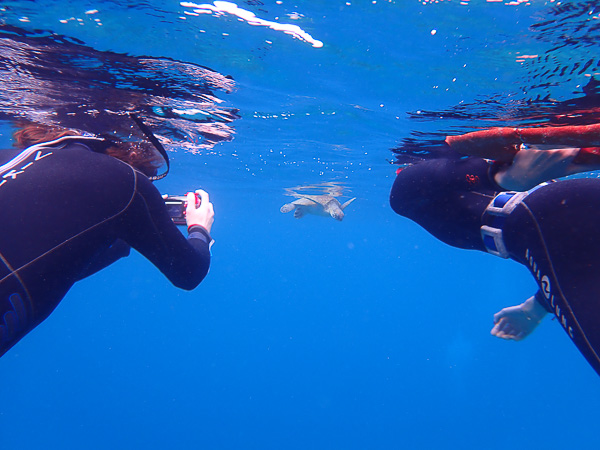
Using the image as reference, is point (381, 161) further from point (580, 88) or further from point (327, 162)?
point (580, 88)

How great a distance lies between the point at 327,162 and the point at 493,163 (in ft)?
42.5

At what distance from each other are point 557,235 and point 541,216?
17 cm

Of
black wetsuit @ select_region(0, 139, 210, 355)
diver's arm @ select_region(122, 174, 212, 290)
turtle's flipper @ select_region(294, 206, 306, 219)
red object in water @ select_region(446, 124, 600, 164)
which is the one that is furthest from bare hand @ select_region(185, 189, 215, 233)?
turtle's flipper @ select_region(294, 206, 306, 219)

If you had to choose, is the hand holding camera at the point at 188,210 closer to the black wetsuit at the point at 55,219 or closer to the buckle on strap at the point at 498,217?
the black wetsuit at the point at 55,219

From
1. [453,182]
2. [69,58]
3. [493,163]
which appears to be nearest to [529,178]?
[493,163]

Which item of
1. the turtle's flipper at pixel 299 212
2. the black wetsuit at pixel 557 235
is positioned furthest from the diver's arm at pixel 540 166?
the turtle's flipper at pixel 299 212

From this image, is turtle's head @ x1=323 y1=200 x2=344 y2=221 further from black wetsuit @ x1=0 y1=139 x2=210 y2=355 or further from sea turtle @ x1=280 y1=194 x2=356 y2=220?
black wetsuit @ x1=0 y1=139 x2=210 y2=355

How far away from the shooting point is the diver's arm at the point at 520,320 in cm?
348

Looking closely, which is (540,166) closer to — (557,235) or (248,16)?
(557,235)

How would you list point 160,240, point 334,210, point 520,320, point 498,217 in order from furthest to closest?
1. point 334,210
2. point 520,320
3. point 160,240
4. point 498,217

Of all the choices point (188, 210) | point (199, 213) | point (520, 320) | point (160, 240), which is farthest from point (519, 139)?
point (188, 210)

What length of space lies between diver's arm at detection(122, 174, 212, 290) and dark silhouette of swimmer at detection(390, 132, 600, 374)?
2.34 metres

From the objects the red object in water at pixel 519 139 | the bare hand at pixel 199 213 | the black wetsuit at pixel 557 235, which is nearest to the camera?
the red object in water at pixel 519 139

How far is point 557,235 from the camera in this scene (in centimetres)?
224
